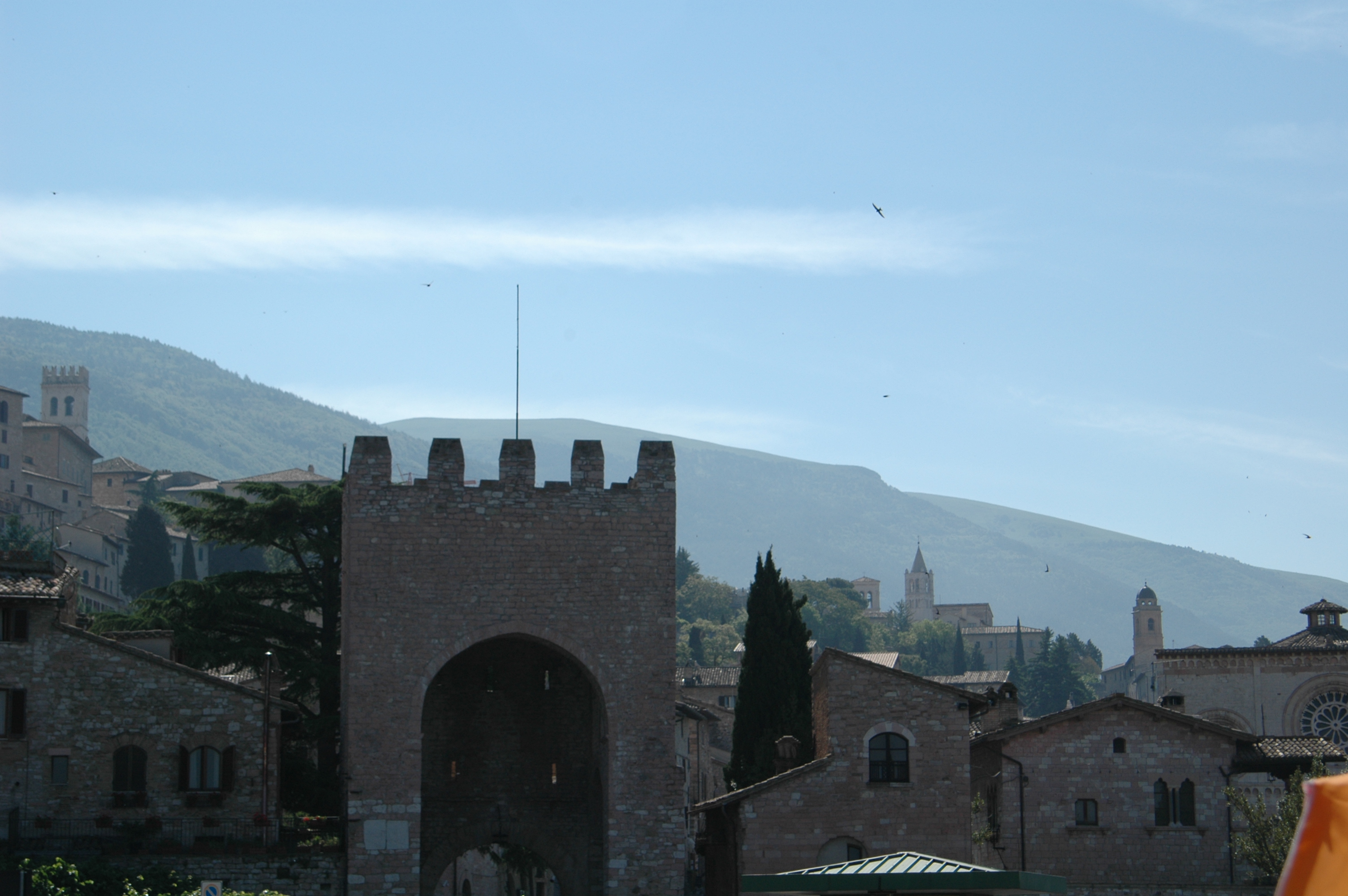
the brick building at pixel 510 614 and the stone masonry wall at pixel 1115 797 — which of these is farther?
the stone masonry wall at pixel 1115 797

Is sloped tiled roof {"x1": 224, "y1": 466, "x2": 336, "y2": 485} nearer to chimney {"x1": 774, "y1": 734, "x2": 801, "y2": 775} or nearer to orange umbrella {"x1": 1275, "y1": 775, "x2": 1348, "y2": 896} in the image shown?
chimney {"x1": 774, "y1": 734, "x2": 801, "y2": 775}

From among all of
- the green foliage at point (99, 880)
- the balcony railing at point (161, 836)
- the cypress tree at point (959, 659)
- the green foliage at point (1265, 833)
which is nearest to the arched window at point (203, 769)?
Result: the balcony railing at point (161, 836)

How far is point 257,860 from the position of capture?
36.9 m

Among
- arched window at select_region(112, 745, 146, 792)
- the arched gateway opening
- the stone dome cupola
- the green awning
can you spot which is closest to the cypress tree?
the stone dome cupola

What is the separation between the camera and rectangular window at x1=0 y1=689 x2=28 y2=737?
124 ft

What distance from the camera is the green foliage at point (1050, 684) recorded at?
524 feet

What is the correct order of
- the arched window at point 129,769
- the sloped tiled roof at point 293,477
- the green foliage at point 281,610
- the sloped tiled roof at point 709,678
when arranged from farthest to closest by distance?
the sloped tiled roof at point 293,477 < the sloped tiled roof at point 709,678 < the green foliage at point 281,610 < the arched window at point 129,769

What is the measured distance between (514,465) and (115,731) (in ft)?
36.9

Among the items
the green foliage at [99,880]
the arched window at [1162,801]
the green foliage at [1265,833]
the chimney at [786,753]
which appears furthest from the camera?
the chimney at [786,753]

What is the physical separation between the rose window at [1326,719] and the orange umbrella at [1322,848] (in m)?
60.1

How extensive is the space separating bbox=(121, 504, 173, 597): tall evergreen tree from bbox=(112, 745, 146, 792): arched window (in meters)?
89.9

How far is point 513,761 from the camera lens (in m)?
43.5

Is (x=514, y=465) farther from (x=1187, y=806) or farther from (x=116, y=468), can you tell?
(x=116, y=468)

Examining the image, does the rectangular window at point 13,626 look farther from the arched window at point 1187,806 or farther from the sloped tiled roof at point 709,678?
the sloped tiled roof at point 709,678
